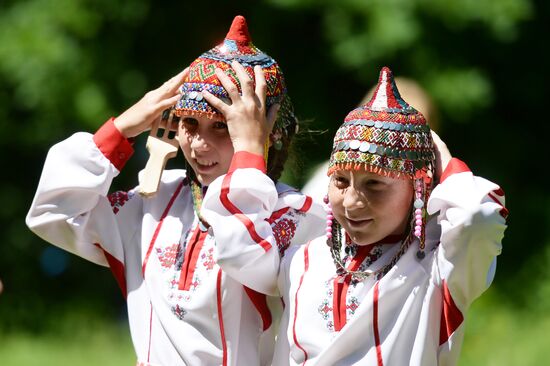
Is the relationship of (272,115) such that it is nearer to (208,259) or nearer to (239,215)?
(239,215)

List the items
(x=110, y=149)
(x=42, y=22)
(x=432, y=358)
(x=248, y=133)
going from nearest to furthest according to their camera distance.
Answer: (x=432, y=358)
(x=248, y=133)
(x=110, y=149)
(x=42, y=22)

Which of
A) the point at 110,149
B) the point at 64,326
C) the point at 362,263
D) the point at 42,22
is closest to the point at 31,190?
the point at 64,326

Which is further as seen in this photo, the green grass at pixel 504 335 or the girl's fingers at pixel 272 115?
the green grass at pixel 504 335

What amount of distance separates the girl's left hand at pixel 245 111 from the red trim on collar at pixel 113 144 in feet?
1.28

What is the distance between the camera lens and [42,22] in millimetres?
7203

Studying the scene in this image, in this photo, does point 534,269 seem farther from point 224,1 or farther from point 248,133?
point 248,133

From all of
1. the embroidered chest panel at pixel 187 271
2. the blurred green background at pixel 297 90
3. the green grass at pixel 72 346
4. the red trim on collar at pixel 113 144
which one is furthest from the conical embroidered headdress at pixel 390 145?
the green grass at pixel 72 346

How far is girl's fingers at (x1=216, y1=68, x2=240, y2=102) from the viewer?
337cm

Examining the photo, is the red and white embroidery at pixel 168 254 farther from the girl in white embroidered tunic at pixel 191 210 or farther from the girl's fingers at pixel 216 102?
the girl's fingers at pixel 216 102

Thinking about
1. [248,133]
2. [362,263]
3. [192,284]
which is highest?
[248,133]

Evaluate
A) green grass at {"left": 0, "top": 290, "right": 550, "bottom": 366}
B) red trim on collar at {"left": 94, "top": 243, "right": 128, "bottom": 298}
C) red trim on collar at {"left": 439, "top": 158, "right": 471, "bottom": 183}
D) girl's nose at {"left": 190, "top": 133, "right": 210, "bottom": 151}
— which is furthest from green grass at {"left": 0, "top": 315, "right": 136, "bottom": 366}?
red trim on collar at {"left": 439, "top": 158, "right": 471, "bottom": 183}

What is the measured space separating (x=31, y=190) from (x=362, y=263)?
6055 millimetres

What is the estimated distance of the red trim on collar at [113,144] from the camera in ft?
11.9

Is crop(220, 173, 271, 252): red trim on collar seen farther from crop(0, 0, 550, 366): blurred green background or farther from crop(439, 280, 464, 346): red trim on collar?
crop(0, 0, 550, 366): blurred green background
